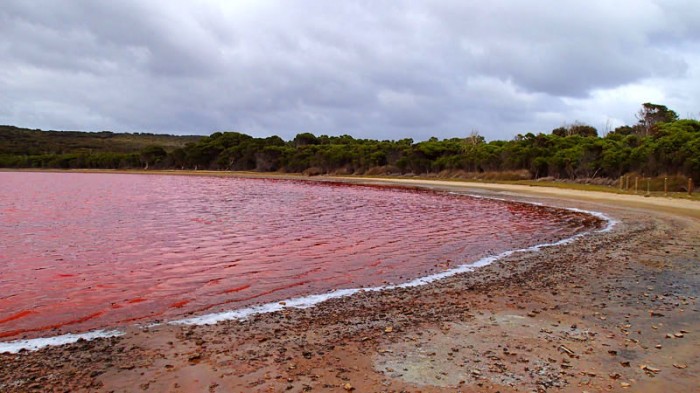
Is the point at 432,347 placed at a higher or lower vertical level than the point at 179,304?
higher

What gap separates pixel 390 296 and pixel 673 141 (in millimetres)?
32522

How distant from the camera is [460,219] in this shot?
2100cm

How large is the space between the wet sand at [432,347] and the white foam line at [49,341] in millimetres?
223

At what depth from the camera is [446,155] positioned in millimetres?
61438

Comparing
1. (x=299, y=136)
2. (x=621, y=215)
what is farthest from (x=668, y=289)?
(x=299, y=136)

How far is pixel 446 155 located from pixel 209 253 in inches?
2021

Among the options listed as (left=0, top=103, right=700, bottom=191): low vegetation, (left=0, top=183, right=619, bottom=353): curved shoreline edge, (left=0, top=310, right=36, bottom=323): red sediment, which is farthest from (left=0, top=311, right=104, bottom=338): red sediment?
(left=0, top=103, right=700, bottom=191): low vegetation

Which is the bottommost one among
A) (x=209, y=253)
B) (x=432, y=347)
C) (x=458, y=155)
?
(x=209, y=253)

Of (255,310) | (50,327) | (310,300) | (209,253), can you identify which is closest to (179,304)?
(255,310)

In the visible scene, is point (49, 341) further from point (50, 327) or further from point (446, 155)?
point (446, 155)

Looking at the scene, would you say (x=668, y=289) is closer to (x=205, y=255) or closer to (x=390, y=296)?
Answer: (x=390, y=296)

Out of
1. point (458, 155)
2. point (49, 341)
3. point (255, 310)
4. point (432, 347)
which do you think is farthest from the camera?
point (458, 155)

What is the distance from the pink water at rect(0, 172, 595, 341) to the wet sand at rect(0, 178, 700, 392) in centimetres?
138

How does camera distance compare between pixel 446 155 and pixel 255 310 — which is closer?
pixel 255 310
